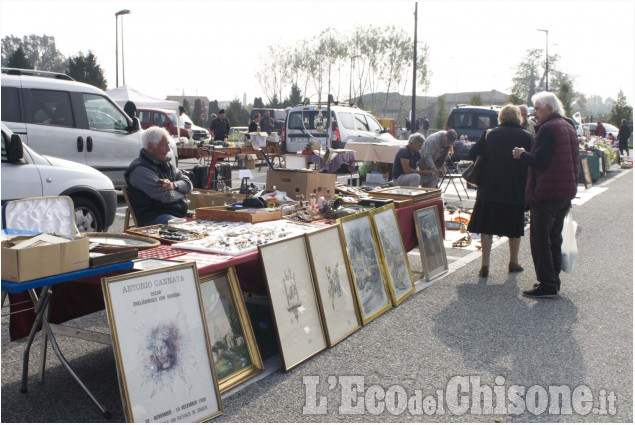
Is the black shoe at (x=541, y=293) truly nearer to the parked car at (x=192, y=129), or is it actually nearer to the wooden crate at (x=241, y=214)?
the wooden crate at (x=241, y=214)

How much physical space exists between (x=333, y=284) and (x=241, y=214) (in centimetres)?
91

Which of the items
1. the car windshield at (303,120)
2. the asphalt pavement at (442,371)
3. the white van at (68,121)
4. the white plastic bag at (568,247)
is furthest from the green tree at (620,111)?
the asphalt pavement at (442,371)

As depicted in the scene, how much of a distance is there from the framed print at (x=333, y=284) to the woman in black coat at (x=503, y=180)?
2.21 meters

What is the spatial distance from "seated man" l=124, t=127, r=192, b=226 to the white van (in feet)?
15.2

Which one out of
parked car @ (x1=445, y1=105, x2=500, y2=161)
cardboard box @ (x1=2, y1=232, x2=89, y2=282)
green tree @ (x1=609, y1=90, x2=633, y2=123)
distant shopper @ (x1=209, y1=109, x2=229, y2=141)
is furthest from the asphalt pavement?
green tree @ (x1=609, y1=90, x2=633, y2=123)

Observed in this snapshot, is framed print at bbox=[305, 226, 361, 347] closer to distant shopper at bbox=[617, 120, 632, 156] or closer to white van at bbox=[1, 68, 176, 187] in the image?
white van at bbox=[1, 68, 176, 187]

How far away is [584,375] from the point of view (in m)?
4.18

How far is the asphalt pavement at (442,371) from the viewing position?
3.61 m

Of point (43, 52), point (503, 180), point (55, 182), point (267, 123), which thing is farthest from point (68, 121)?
point (43, 52)

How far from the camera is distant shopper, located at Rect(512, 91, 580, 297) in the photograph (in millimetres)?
5773

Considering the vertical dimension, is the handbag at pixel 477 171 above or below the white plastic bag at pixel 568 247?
above

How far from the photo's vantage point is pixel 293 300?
168 inches

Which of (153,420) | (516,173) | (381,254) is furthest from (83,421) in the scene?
(516,173)

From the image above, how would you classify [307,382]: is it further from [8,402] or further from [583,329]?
[583,329]
